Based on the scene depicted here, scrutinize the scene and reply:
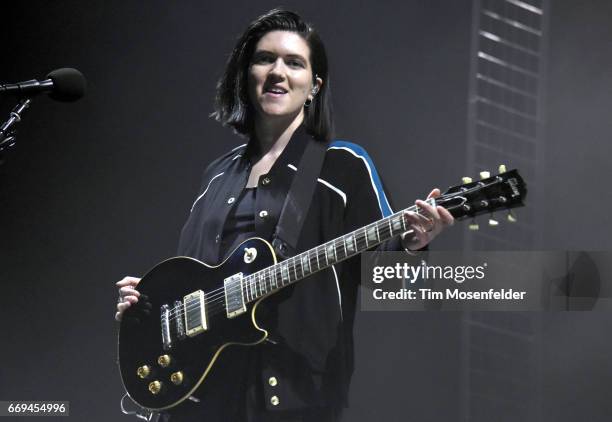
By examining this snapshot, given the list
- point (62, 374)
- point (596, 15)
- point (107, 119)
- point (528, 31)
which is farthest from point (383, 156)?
point (62, 374)

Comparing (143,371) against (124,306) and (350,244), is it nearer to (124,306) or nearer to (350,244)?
(124,306)

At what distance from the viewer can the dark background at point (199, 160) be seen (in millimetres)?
3002

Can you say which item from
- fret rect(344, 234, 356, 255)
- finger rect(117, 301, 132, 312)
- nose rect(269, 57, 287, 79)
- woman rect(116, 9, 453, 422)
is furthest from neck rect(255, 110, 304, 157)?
finger rect(117, 301, 132, 312)

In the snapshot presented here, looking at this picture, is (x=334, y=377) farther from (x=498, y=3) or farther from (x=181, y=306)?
(x=498, y=3)

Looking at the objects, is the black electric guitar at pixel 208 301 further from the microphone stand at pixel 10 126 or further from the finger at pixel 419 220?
the microphone stand at pixel 10 126

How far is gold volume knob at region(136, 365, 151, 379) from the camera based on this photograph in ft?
9.56

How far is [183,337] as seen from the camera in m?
2.86

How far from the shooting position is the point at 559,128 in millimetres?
3031

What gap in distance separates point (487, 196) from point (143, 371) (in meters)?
1.18

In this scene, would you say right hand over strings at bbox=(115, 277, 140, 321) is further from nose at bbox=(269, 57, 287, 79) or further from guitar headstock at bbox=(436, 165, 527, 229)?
guitar headstock at bbox=(436, 165, 527, 229)

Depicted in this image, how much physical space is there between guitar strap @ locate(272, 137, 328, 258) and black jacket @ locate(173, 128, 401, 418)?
0.02m

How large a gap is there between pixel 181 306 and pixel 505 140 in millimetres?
1135

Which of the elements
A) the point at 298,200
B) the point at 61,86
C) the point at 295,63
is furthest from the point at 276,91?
the point at 61,86

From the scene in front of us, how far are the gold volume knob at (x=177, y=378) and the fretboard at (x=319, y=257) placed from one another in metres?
0.32
